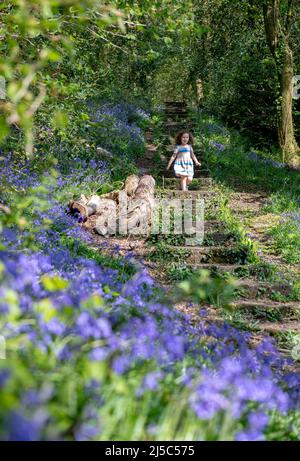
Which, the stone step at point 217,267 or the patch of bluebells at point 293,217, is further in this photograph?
the patch of bluebells at point 293,217

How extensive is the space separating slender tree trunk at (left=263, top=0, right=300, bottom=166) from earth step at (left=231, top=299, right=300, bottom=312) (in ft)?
32.3

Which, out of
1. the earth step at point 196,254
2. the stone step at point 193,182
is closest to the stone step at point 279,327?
the earth step at point 196,254

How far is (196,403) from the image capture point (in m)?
2.23

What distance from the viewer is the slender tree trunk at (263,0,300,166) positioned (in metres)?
14.7

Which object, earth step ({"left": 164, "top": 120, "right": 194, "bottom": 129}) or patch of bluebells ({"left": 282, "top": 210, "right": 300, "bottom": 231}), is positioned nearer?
patch of bluebells ({"left": 282, "top": 210, "right": 300, "bottom": 231})

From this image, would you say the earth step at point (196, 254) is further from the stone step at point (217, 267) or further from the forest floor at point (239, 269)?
the stone step at point (217, 267)

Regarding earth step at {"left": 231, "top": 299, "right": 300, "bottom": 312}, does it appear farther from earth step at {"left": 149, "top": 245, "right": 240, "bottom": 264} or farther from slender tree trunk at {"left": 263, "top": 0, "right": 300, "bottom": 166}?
slender tree trunk at {"left": 263, "top": 0, "right": 300, "bottom": 166}

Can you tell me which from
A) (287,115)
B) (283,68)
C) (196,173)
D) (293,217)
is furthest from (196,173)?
(283,68)

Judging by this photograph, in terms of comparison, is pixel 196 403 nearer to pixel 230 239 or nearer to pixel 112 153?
pixel 230 239

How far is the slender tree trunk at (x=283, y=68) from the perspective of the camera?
48.3 ft

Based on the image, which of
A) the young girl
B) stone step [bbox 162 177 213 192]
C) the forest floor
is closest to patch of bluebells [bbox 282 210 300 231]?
the forest floor
